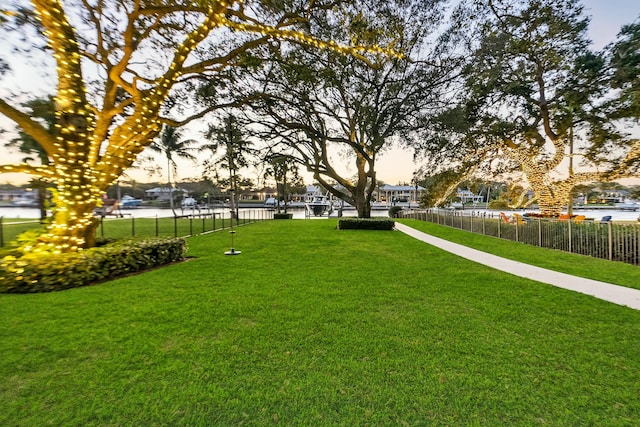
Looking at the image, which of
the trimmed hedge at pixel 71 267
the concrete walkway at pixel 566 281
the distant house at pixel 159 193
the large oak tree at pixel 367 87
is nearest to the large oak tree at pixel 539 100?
the large oak tree at pixel 367 87

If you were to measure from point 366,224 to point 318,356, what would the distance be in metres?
12.5

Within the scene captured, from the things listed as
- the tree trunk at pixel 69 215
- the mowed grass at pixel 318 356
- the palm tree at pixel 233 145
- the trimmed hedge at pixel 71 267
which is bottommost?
the mowed grass at pixel 318 356

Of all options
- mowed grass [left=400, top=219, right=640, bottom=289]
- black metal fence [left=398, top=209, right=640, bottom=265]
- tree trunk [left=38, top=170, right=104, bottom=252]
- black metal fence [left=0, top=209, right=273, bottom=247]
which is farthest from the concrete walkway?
tree trunk [left=38, top=170, right=104, bottom=252]

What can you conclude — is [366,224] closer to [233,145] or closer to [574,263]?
[233,145]

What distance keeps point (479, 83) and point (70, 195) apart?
16.7 m

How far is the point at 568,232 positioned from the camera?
919 cm

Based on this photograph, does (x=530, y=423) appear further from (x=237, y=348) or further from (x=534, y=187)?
(x=534, y=187)

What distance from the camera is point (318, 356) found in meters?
2.72

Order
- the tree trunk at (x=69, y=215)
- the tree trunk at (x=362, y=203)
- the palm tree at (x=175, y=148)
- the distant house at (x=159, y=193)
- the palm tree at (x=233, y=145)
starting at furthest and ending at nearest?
the distant house at (x=159, y=193) < the palm tree at (x=175, y=148) < the tree trunk at (x=362, y=203) < the palm tree at (x=233, y=145) < the tree trunk at (x=69, y=215)

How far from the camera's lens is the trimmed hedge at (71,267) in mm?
4762

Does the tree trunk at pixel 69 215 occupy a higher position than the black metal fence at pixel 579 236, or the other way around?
the tree trunk at pixel 69 215

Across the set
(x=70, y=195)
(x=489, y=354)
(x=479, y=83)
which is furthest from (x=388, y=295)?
(x=479, y=83)

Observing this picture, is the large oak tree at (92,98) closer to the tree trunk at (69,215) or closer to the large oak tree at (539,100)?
the tree trunk at (69,215)

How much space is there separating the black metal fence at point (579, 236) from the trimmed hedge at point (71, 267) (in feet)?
41.1
